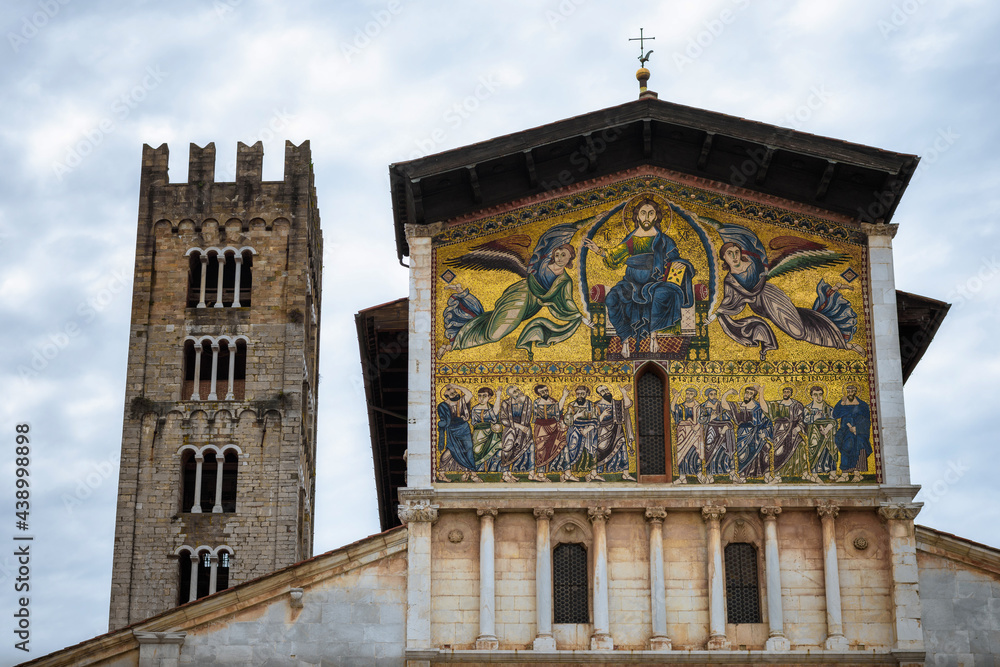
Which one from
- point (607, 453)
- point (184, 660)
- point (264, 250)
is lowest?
point (184, 660)

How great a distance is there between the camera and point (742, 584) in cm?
2392

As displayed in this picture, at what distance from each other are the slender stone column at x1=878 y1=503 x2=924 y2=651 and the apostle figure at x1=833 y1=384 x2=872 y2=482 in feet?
2.60

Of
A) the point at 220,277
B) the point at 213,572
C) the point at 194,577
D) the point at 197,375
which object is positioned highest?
the point at 220,277

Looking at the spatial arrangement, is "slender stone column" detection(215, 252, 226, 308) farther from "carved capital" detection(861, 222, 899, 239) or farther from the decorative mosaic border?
"carved capital" detection(861, 222, 899, 239)

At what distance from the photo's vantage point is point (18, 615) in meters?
35.0

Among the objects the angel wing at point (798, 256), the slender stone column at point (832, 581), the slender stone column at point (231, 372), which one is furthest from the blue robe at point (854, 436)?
the slender stone column at point (231, 372)

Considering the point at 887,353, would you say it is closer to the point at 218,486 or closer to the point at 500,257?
the point at 500,257

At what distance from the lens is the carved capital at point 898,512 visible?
939 inches

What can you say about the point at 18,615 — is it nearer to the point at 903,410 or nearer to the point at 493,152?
the point at 493,152

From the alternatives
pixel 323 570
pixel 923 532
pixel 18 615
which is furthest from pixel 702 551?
pixel 18 615

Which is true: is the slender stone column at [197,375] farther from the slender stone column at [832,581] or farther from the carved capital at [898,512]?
the carved capital at [898,512]

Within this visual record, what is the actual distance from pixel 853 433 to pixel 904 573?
89.2 inches

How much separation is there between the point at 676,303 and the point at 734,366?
4.49 ft

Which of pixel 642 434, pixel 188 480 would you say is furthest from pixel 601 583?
pixel 188 480
